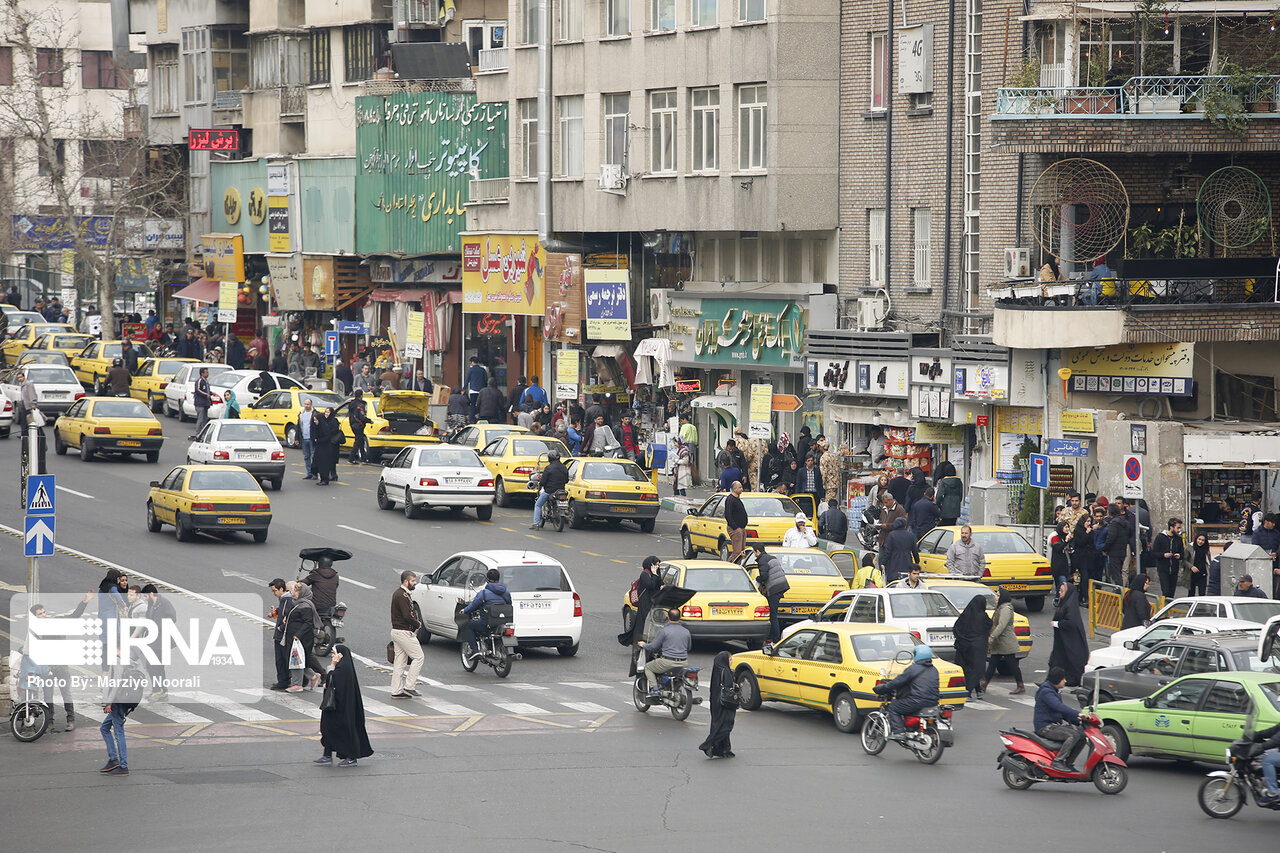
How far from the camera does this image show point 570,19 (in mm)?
49094

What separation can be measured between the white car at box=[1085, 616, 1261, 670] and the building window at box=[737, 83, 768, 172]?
67.0ft

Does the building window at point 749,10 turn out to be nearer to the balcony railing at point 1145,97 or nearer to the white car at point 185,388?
the balcony railing at point 1145,97

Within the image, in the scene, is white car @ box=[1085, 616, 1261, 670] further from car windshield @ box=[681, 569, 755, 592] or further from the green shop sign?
the green shop sign

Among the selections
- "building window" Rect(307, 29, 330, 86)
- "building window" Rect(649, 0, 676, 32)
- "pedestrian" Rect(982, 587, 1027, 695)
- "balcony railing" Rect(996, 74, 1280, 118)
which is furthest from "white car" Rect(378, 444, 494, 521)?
"building window" Rect(307, 29, 330, 86)

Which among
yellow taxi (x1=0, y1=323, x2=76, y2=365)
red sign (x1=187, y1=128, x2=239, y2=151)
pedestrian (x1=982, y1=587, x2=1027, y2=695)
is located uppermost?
red sign (x1=187, y1=128, x2=239, y2=151)

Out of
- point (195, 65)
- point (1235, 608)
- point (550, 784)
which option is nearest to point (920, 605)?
point (1235, 608)

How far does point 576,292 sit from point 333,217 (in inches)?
671

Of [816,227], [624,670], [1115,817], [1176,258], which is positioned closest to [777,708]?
[624,670]

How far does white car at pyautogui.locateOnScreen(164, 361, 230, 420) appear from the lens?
171ft

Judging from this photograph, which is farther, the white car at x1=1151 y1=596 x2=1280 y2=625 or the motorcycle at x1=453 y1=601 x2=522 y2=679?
the white car at x1=1151 y1=596 x2=1280 y2=625

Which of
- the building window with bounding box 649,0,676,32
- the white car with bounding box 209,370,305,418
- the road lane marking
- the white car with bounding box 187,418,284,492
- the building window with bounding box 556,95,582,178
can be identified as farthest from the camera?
the white car with bounding box 209,370,305,418

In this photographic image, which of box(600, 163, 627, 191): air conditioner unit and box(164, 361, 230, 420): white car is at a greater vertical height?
box(600, 163, 627, 191): air conditioner unit

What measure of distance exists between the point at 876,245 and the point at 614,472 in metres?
8.47

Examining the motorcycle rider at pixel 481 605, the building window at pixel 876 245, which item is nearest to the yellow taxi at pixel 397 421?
the building window at pixel 876 245
